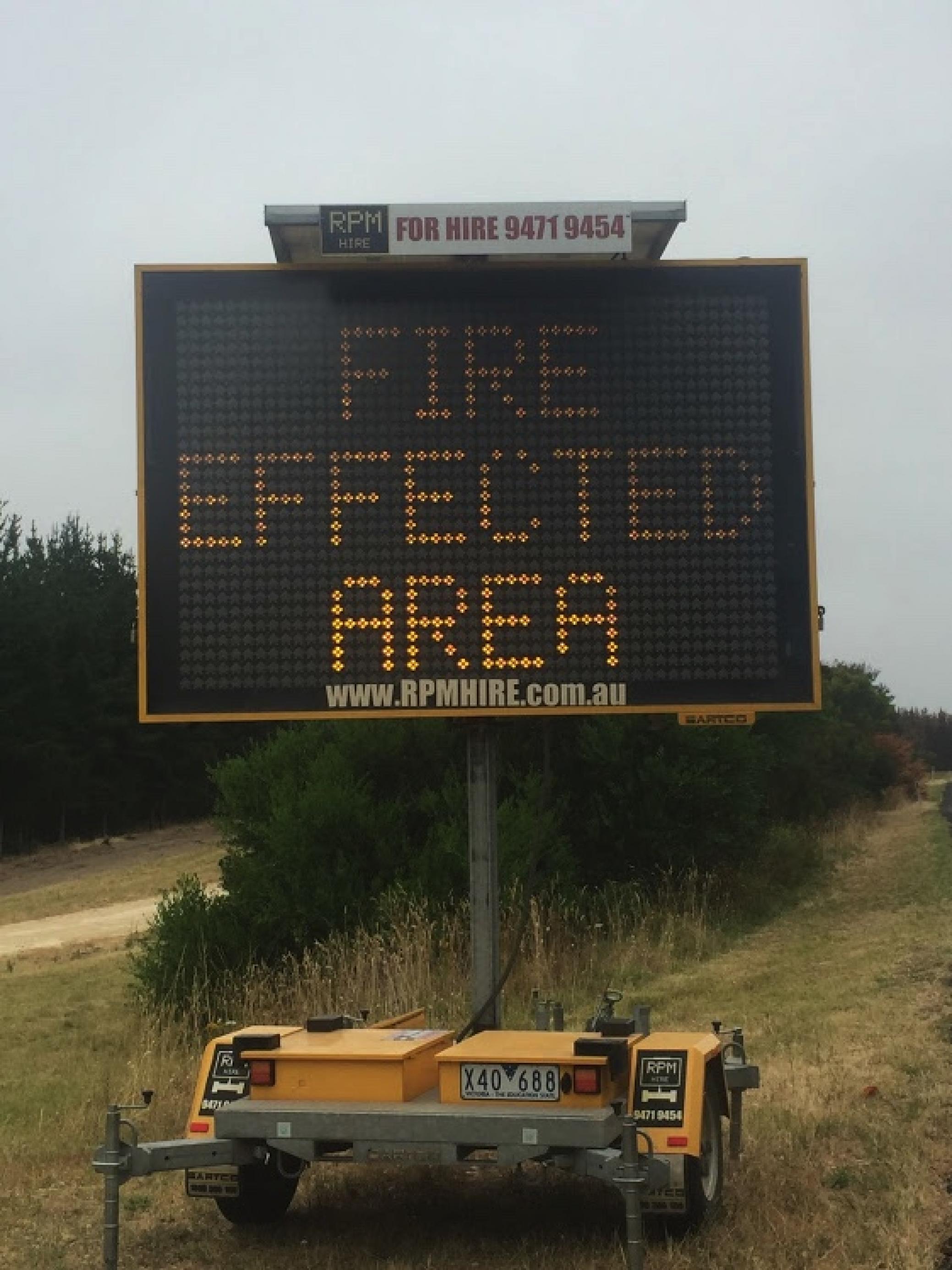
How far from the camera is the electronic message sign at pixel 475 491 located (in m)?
8.41

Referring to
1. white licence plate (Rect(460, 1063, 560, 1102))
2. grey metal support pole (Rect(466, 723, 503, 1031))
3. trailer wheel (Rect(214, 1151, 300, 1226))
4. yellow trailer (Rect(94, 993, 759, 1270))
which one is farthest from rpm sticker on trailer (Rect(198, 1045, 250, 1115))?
grey metal support pole (Rect(466, 723, 503, 1031))

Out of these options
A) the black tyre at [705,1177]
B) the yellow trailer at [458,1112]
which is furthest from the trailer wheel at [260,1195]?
the black tyre at [705,1177]

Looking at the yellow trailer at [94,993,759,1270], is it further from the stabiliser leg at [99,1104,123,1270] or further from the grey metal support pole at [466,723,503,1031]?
the grey metal support pole at [466,723,503,1031]

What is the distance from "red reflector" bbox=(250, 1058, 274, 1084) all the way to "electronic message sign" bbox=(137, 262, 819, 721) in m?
1.90

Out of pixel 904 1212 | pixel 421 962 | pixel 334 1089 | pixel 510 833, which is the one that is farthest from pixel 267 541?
pixel 510 833

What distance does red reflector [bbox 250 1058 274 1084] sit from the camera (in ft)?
23.1

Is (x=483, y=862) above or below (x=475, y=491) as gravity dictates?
below

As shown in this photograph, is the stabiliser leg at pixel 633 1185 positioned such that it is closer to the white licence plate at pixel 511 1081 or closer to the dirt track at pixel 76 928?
the white licence plate at pixel 511 1081

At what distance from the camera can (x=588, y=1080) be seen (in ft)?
21.9

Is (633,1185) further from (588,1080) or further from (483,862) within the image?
(483,862)

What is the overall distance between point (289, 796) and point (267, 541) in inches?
441

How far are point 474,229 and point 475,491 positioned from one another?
1338 millimetres

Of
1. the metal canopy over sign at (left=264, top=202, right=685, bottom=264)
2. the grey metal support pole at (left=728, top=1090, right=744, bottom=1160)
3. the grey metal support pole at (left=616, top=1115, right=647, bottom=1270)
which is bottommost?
the grey metal support pole at (left=728, top=1090, right=744, bottom=1160)

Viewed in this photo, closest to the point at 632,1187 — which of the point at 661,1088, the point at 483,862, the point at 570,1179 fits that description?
the point at 661,1088
